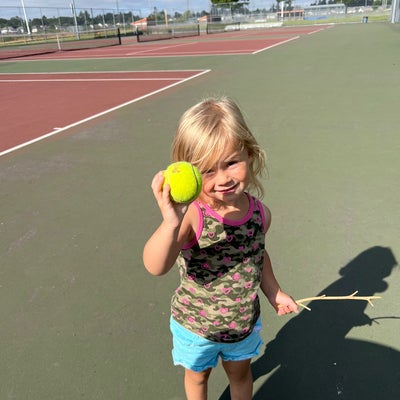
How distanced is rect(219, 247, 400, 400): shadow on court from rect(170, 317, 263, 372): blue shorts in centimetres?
42

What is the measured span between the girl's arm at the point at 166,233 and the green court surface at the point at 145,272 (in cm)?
103

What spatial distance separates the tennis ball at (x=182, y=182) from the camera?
1.21 m

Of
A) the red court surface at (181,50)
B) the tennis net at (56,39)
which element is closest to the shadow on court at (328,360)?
the red court surface at (181,50)

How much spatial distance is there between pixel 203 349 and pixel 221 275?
38 centimetres

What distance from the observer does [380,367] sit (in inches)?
83.1

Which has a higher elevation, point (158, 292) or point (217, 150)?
point (217, 150)

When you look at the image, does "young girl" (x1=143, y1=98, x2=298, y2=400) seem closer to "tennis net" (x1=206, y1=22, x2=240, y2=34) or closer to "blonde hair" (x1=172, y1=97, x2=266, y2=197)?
"blonde hair" (x1=172, y1=97, x2=266, y2=197)

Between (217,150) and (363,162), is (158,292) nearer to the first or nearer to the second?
(217,150)

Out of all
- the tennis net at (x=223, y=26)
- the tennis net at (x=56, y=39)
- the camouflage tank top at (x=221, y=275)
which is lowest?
the camouflage tank top at (x=221, y=275)

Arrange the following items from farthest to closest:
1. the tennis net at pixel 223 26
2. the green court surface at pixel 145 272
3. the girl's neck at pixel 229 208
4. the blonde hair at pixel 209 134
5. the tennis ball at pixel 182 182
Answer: the tennis net at pixel 223 26 → the green court surface at pixel 145 272 → the girl's neck at pixel 229 208 → the blonde hair at pixel 209 134 → the tennis ball at pixel 182 182

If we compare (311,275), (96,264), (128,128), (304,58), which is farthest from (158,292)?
(304,58)

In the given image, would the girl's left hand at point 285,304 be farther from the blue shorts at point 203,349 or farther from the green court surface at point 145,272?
the green court surface at point 145,272

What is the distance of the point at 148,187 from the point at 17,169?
2.01 metres

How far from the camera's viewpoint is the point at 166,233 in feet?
4.34
